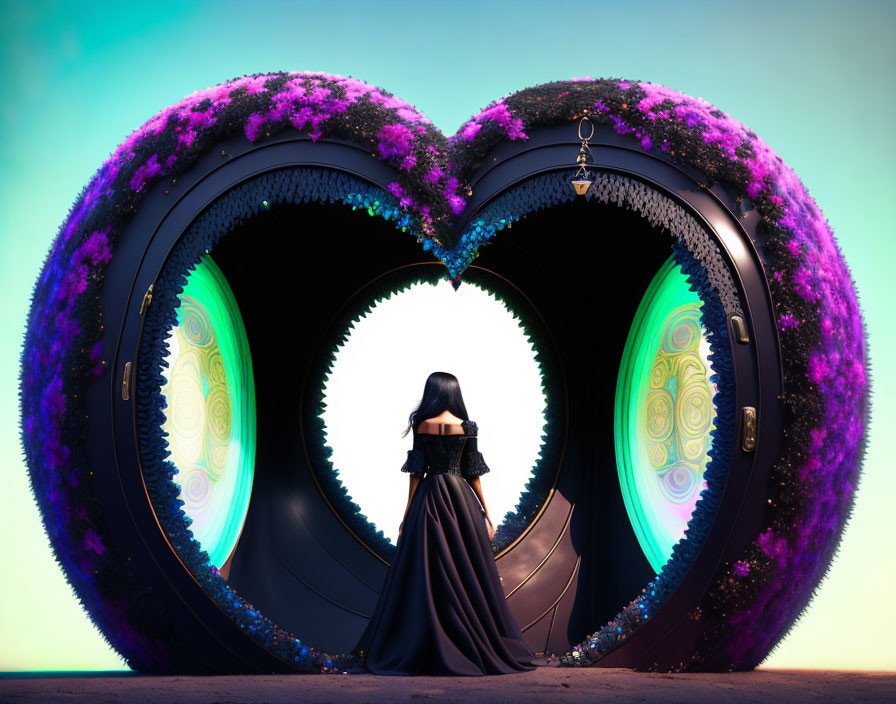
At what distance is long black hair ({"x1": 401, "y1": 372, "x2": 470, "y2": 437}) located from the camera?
439cm

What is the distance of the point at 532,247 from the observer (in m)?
5.47

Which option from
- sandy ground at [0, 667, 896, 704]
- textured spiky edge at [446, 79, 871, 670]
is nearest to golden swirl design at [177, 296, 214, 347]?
textured spiky edge at [446, 79, 871, 670]

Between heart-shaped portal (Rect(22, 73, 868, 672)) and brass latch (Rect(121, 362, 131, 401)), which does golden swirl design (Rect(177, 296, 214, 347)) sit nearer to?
heart-shaped portal (Rect(22, 73, 868, 672))

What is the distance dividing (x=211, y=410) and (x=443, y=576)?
1.63 m

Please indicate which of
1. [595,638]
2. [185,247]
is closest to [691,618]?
[595,638]

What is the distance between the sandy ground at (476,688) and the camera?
308 cm

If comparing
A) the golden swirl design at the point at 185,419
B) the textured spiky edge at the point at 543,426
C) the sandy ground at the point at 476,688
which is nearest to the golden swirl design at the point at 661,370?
the textured spiky edge at the point at 543,426

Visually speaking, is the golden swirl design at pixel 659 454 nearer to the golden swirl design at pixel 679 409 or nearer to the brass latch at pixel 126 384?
the golden swirl design at pixel 679 409

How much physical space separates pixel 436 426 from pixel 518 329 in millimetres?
1467

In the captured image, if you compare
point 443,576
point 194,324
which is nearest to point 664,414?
point 443,576

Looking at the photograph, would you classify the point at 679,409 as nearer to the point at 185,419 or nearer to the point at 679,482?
the point at 679,482

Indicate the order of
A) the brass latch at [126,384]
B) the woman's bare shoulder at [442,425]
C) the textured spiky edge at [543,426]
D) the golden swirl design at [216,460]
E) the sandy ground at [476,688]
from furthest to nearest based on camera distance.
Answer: the textured spiky edge at [543,426] → the golden swirl design at [216,460] → the woman's bare shoulder at [442,425] → the brass latch at [126,384] → the sandy ground at [476,688]

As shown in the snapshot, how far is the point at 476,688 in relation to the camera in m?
3.32

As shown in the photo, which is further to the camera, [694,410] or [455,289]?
[694,410]
